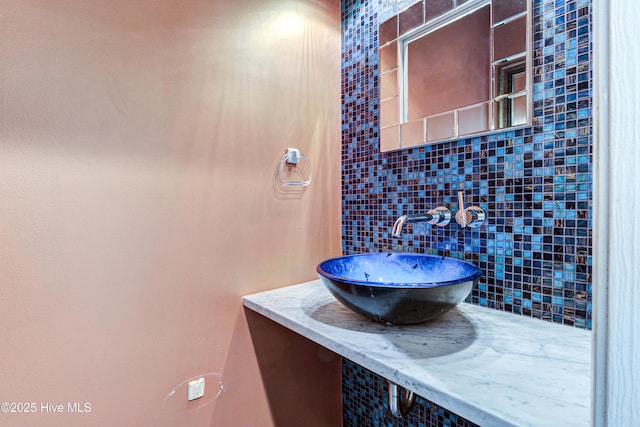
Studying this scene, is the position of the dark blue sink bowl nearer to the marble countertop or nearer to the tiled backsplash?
the marble countertop

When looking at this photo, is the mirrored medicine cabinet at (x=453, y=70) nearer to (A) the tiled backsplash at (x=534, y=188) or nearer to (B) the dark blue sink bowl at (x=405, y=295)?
(A) the tiled backsplash at (x=534, y=188)

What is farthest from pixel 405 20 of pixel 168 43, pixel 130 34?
pixel 130 34

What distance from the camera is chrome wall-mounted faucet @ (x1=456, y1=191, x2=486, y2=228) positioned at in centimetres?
112

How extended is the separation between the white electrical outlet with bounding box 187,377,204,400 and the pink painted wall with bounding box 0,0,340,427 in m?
0.03

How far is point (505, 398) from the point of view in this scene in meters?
0.60

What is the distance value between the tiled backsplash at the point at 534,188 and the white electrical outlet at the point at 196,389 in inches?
38.9

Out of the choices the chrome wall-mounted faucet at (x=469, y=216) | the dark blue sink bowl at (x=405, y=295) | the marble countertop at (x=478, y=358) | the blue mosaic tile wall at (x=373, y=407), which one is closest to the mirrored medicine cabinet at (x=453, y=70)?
the chrome wall-mounted faucet at (x=469, y=216)

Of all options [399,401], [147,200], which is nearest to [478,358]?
[399,401]

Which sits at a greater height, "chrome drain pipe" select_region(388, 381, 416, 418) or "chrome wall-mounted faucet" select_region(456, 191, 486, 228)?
"chrome wall-mounted faucet" select_region(456, 191, 486, 228)

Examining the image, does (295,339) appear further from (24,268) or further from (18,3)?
(18,3)

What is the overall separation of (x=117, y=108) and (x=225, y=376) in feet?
3.62

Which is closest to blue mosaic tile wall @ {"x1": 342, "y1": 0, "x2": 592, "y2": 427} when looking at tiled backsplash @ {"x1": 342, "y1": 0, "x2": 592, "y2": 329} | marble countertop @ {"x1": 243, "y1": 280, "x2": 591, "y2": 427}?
tiled backsplash @ {"x1": 342, "y1": 0, "x2": 592, "y2": 329}

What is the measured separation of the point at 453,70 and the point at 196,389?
5.23 feet

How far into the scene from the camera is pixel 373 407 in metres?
1.51
